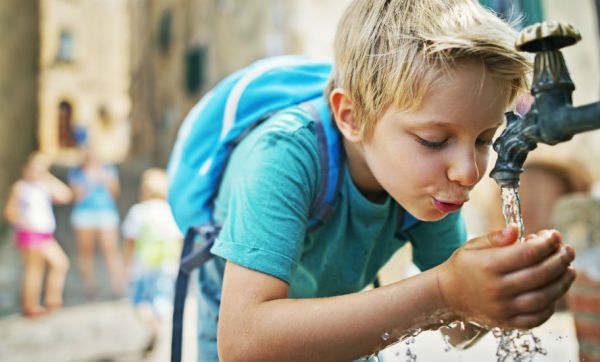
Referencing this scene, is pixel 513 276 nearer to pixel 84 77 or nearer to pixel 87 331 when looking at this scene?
pixel 87 331

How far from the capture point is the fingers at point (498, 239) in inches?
29.7

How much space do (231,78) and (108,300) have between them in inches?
218

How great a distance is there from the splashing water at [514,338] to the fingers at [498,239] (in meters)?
0.12

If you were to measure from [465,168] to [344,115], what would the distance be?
0.30 m

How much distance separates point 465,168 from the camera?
0.94 meters

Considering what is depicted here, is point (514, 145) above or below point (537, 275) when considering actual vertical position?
above

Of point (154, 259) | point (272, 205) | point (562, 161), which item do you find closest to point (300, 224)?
point (272, 205)

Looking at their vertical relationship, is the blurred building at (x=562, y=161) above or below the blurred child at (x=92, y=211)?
above

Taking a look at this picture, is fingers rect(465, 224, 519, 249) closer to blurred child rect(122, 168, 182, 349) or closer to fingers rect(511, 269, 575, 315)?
fingers rect(511, 269, 575, 315)

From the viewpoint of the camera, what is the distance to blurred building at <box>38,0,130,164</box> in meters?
20.5

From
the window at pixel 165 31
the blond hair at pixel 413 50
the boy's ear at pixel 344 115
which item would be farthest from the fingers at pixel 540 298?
the window at pixel 165 31

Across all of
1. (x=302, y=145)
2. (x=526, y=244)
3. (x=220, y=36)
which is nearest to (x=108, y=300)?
(x=220, y=36)

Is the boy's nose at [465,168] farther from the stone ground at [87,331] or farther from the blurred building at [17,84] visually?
the blurred building at [17,84]

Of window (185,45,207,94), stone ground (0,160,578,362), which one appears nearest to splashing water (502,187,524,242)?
stone ground (0,160,578,362)
